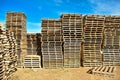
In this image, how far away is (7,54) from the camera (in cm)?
1312

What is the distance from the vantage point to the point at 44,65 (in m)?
18.1

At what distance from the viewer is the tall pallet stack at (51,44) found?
58.3 ft

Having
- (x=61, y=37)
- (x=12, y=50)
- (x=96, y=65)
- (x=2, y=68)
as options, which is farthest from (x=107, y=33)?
(x=2, y=68)

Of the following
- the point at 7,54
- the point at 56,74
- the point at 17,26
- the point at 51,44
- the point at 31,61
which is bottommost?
the point at 56,74

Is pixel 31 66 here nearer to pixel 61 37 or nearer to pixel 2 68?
pixel 61 37

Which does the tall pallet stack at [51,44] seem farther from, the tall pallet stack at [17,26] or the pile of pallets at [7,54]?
the pile of pallets at [7,54]

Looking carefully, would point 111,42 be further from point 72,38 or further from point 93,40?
point 72,38

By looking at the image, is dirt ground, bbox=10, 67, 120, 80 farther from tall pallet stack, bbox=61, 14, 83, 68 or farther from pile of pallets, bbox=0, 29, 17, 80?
pile of pallets, bbox=0, 29, 17, 80

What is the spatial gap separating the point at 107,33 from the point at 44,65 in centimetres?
679

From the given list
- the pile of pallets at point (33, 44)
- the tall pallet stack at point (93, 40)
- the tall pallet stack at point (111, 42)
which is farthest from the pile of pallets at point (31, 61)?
the tall pallet stack at point (111, 42)

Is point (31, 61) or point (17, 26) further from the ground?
point (17, 26)

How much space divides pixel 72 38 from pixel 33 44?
4.07 metres

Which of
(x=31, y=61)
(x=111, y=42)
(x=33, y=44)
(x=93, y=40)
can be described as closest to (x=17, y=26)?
(x=33, y=44)

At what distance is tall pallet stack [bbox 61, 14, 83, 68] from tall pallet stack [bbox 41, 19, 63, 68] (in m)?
0.48
